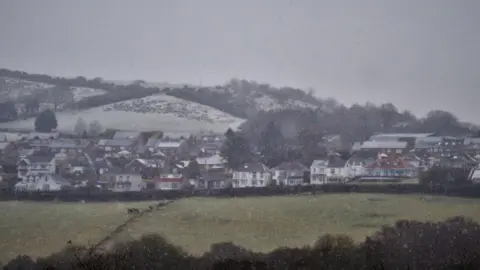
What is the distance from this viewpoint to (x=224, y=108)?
570 centimetres

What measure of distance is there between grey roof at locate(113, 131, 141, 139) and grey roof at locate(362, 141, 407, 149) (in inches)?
69.1

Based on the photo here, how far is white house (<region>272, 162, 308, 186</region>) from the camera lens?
550 centimetres

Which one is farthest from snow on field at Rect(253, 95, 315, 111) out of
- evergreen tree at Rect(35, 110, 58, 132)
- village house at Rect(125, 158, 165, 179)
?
evergreen tree at Rect(35, 110, 58, 132)

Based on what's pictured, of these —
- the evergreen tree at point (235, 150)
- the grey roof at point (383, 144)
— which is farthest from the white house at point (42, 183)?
the grey roof at point (383, 144)

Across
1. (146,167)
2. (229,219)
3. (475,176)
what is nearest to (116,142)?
(146,167)

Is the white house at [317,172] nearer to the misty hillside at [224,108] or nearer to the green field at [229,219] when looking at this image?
the green field at [229,219]

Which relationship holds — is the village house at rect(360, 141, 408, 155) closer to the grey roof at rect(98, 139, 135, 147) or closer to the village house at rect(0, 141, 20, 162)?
the grey roof at rect(98, 139, 135, 147)

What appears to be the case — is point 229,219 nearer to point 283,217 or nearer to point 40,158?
point 283,217

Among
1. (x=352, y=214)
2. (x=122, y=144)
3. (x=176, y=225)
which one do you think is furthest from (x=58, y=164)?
(x=352, y=214)

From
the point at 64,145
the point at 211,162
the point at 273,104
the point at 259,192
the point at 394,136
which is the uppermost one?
the point at 273,104

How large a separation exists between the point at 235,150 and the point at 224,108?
357 millimetres

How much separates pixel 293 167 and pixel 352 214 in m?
0.56

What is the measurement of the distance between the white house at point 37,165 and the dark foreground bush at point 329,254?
64 cm

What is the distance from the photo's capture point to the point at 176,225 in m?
5.35
